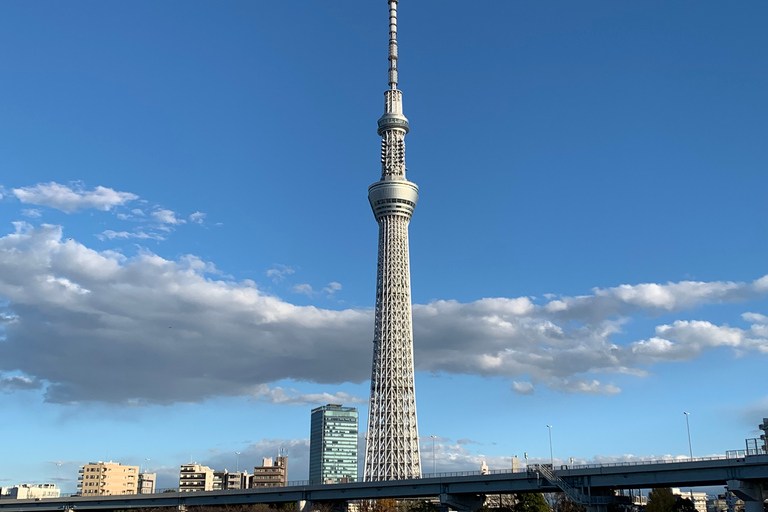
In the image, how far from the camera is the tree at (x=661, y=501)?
117 m

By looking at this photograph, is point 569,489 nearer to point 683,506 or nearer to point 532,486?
point 532,486

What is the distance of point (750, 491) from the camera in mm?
97812

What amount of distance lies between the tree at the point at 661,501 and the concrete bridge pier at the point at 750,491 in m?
18.6

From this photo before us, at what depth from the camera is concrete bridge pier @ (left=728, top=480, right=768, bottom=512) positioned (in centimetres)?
9694

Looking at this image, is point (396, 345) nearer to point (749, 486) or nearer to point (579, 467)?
point (579, 467)

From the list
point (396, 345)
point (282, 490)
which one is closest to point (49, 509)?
point (282, 490)

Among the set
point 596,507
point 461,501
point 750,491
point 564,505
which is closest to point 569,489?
point 596,507

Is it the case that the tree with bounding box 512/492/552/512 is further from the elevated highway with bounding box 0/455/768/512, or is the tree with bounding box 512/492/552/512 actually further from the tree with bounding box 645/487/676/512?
the tree with bounding box 645/487/676/512

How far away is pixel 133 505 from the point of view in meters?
156

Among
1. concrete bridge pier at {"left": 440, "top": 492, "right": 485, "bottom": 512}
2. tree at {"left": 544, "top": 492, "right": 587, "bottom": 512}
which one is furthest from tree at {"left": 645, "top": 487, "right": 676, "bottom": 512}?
tree at {"left": 544, "top": 492, "right": 587, "bottom": 512}

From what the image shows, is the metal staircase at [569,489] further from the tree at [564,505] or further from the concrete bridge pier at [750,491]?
the tree at [564,505]

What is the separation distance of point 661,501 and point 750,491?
22844 mm

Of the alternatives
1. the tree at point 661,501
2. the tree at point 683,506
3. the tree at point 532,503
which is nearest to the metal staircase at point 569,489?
the tree at point 661,501

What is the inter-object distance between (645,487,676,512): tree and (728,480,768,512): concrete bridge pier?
18648 millimetres
